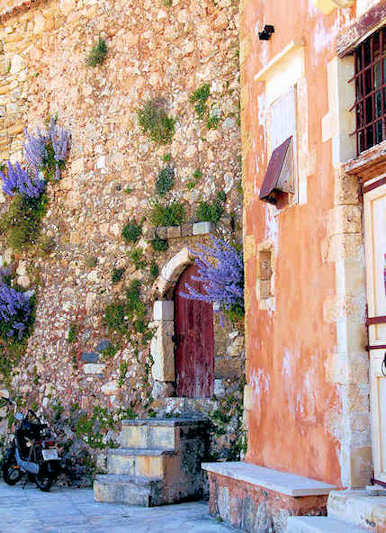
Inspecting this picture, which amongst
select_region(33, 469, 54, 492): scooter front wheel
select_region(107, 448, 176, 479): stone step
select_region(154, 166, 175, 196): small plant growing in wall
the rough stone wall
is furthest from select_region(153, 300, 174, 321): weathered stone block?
select_region(33, 469, 54, 492): scooter front wheel

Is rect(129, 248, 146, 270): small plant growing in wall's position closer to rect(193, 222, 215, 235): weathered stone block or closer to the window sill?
rect(193, 222, 215, 235): weathered stone block

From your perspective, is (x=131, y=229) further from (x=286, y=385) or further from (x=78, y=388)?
(x=286, y=385)

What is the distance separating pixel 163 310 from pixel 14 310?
8.83ft

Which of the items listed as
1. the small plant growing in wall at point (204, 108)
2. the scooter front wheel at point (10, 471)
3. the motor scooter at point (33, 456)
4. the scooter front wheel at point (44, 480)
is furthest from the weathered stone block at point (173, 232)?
the scooter front wheel at point (10, 471)

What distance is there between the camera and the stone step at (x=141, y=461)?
7738mm

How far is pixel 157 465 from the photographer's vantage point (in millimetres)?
7750

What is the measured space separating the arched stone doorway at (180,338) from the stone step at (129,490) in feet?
4.56

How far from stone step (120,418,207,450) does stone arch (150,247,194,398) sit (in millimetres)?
827

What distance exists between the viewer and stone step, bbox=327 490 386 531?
459 centimetres

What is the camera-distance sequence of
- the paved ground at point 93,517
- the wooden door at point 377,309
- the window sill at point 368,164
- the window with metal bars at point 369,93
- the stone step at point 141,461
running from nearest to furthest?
the window sill at point 368,164
the wooden door at point 377,309
the window with metal bars at point 369,93
the paved ground at point 93,517
the stone step at point 141,461

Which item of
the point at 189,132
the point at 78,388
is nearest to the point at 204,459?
the point at 78,388

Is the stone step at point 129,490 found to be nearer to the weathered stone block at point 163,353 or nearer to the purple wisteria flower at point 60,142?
the weathered stone block at point 163,353

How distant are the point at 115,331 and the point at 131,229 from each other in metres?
1.28

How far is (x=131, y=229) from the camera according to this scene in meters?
9.73
